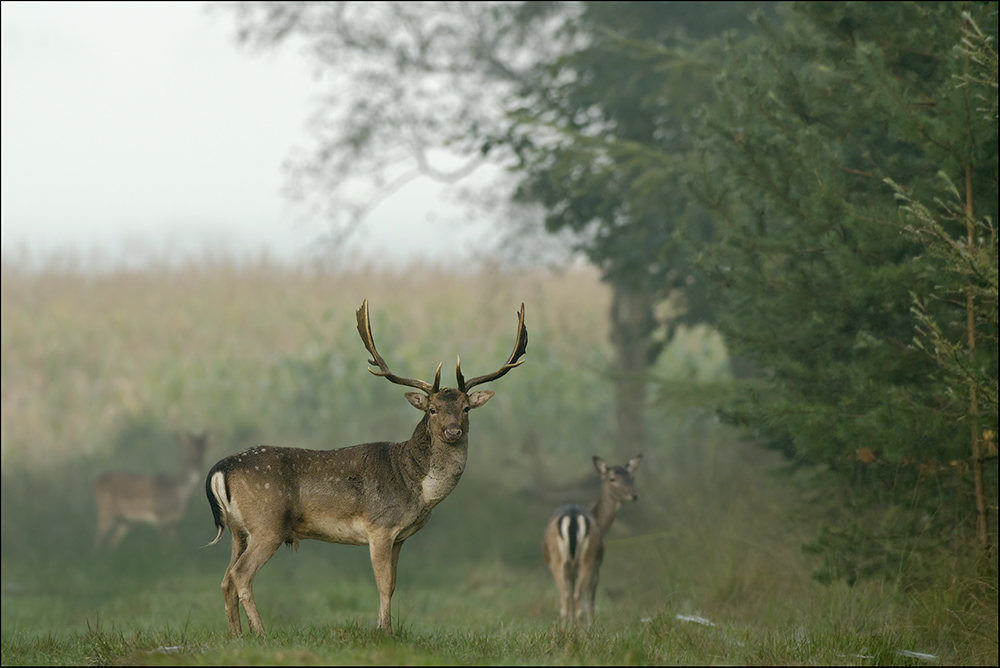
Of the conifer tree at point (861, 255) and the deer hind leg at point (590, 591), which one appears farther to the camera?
the deer hind leg at point (590, 591)

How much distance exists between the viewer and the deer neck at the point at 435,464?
7129mm

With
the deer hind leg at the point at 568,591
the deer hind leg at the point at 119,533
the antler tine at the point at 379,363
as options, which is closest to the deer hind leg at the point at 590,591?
the deer hind leg at the point at 568,591

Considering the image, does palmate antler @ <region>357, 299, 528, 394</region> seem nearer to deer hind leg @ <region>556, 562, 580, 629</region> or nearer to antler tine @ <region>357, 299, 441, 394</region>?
antler tine @ <region>357, 299, 441, 394</region>

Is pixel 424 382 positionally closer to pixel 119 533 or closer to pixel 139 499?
pixel 139 499

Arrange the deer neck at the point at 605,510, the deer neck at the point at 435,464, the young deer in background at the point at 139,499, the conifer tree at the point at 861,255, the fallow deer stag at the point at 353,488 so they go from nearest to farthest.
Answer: the fallow deer stag at the point at 353,488, the deer neck at the point at 435,464, the conifer tree at the point at 861,255, the deer neck at the point at 605,510, the young deer in background at the point at 139,499

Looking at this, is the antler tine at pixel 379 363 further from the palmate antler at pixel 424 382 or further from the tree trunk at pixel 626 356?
the tree trunk at pixel 626 356

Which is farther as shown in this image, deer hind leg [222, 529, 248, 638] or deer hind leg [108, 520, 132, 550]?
deer hind leg [108, 520, 132, 550]

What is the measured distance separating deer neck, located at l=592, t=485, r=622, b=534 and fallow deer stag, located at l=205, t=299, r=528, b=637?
5166 millimetres

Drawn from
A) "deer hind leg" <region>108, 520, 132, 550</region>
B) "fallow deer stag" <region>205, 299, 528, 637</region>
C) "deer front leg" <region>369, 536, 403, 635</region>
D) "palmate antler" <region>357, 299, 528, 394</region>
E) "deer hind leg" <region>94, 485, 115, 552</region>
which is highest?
"palmate antler" <region>357, 299, 528, 394</region>

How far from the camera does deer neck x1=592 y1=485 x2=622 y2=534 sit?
1213cm

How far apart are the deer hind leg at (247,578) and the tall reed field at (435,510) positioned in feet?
0.61

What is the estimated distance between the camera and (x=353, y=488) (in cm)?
712

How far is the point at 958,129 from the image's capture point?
357 inches

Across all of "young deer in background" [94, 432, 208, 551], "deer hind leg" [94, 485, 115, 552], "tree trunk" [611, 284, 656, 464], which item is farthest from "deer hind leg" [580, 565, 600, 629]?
"deer hind leg" [94, 485, 115, 552]
